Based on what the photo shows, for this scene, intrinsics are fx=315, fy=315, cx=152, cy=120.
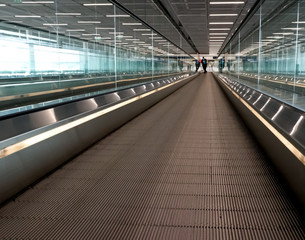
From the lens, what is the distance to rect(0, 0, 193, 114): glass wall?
15.4ft

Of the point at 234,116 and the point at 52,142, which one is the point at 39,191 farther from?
the point at 234,116

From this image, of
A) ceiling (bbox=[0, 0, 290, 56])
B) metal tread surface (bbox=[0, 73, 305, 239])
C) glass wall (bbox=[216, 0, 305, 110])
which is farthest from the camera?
ceiling (bbox=[0, 0, 290, 56])

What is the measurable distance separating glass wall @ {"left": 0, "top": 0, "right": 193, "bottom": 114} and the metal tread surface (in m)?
1.50

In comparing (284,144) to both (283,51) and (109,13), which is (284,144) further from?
(109,13)

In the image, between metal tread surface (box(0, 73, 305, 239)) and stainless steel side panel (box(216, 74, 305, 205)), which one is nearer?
metal tread surface (box(0, 73, 305, 239))

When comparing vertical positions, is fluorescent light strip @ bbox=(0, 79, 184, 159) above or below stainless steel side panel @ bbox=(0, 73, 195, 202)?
above

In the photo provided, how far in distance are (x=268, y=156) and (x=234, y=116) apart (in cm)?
419

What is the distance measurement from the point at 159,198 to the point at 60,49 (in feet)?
13.3

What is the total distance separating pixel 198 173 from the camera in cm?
401

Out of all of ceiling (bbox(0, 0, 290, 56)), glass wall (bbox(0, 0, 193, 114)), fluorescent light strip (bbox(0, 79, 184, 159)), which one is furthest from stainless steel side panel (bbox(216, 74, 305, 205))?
ceiling (bbox(0, 0, 290, 56))

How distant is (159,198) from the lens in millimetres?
3219

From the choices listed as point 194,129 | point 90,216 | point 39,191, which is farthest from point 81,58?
point 90,216

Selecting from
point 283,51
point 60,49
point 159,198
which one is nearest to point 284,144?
point 159,198

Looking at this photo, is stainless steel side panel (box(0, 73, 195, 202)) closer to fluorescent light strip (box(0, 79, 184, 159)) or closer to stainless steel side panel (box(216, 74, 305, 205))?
fluorescent light strip (box(0, 79, 184, 159))
